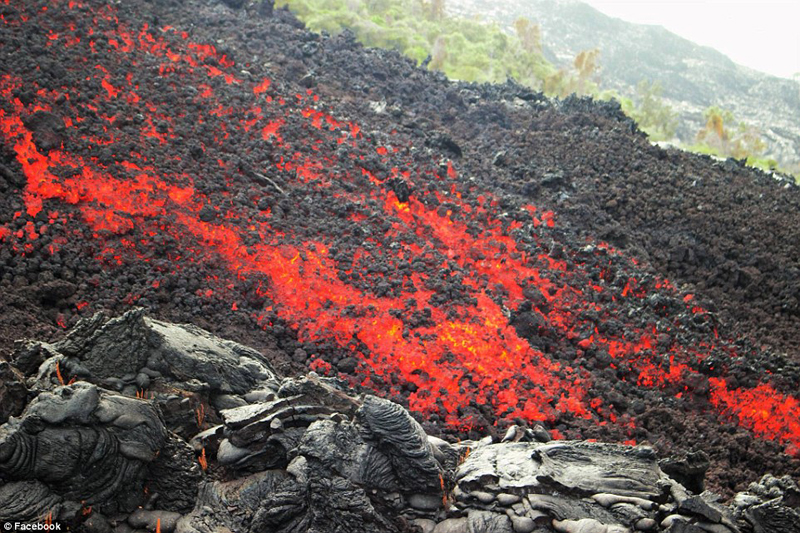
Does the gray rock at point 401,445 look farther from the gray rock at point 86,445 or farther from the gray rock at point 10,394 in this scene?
the gray rock at point 10,394

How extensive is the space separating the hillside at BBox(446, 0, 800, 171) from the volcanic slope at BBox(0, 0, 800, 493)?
48.3 metres

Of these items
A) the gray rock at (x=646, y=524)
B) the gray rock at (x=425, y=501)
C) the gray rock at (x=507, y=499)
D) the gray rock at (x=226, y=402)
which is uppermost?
the gray rock at (x=646, y=524)

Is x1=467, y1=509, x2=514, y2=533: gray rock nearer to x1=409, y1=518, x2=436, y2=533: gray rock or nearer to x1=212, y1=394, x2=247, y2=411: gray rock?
x1=409, y1=518, x2=436, y2=533: gray rock

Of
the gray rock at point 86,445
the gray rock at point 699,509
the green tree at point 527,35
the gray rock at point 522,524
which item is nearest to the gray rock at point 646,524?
the gray rock at point 699,509

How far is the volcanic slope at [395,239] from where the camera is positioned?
12070mm

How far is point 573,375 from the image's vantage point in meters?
13.1

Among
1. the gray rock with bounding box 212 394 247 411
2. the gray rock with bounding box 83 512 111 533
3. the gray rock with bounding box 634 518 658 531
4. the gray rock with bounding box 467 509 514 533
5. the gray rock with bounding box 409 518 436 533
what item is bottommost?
the gray rock with bounding box 212 394 247 411

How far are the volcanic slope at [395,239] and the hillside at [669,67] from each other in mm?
48341

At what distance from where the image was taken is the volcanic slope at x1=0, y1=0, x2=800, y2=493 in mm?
12070

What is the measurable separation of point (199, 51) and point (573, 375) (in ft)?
54.2

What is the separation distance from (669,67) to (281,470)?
9220 centimetres

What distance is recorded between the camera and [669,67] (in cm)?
8500

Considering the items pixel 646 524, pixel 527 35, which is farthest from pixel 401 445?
pixel 527 35

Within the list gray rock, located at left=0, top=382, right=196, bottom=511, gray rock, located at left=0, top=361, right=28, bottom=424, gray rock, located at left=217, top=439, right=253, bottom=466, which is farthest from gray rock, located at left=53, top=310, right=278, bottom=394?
gray rock, located at left=217, top=439, right=253, bottom=466
